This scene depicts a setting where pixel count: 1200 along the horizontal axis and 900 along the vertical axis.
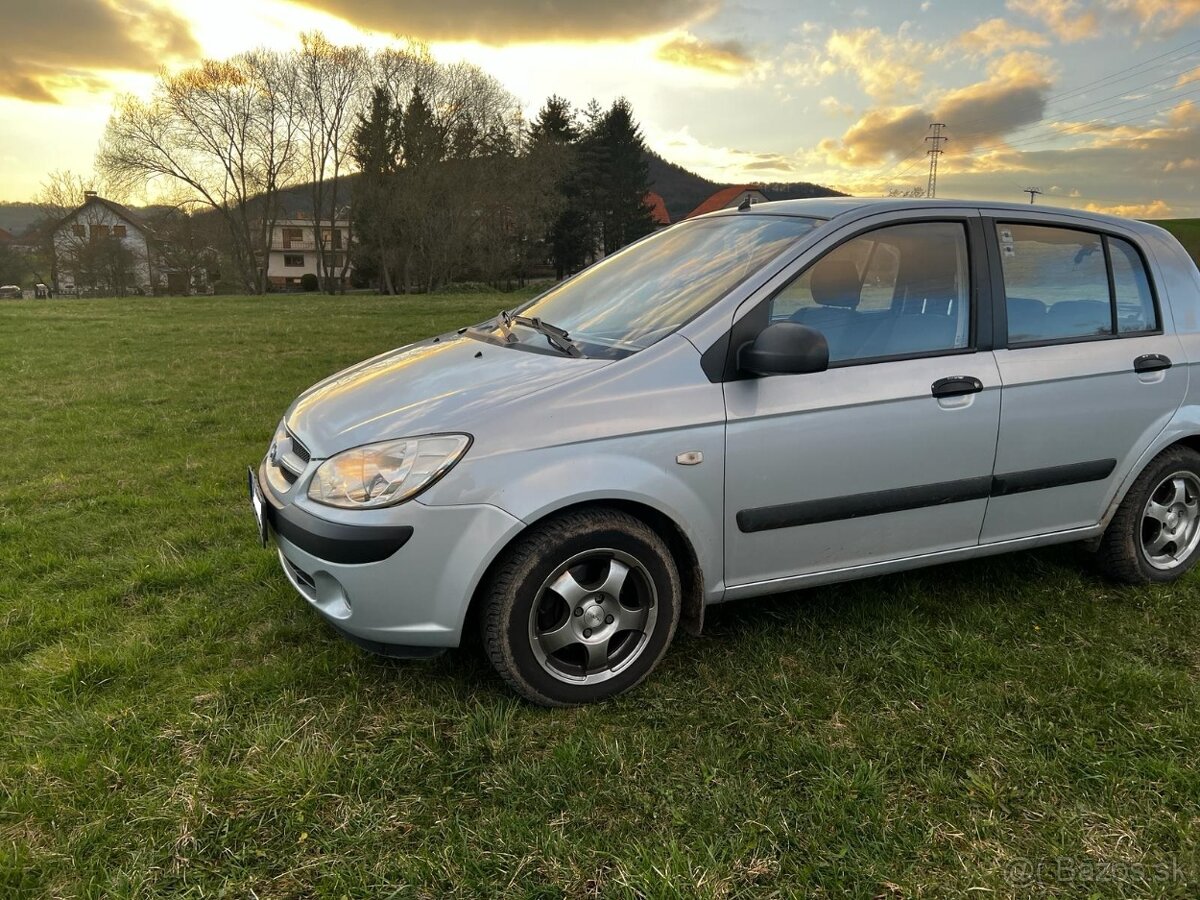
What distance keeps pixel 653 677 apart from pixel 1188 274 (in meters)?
3.10

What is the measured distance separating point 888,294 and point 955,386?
445mm

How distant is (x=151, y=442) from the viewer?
628 centimetres

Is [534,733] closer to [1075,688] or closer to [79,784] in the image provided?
[79,784]

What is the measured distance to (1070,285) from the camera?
3439mm

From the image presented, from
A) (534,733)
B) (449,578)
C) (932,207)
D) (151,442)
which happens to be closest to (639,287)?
(932,207)

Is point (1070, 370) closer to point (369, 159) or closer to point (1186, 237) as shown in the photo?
point (1186, 237)

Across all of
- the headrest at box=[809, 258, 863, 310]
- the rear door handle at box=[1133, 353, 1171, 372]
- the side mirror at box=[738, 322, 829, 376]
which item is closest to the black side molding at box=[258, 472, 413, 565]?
the side mirror at box=[738, 322, 829, 376]

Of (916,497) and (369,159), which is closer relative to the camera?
(916,497)

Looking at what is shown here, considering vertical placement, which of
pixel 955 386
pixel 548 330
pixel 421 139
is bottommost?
pixel 955 386

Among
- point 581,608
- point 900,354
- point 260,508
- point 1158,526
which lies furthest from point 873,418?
point 260,508

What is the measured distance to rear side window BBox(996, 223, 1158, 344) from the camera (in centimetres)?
330

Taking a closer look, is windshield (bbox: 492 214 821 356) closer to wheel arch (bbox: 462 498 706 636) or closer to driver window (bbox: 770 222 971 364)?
driver window (bbox: 770 222 971 364)

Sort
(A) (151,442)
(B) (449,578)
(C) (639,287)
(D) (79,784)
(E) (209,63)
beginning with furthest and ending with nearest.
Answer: (E) (209,63) < (A) (151,442) < (C) (639,287) < (B) (449,578) < (D) (79,784)

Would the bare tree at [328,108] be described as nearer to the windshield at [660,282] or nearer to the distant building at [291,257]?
the distant building at [291,257]
